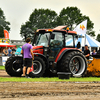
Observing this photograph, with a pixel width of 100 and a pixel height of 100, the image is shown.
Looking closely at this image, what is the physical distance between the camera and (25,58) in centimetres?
965

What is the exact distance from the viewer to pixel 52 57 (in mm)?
10703

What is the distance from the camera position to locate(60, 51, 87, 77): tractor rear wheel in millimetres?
10211

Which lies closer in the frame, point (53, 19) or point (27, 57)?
point (27, 57)

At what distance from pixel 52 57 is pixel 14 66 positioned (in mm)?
1727

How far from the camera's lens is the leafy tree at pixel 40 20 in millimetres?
63812

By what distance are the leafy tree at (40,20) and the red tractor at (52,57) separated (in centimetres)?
5204

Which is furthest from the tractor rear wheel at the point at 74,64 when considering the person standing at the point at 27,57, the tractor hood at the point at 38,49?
the person standing at the point at 27,57

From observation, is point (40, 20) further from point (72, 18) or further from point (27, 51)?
point (27, 51)

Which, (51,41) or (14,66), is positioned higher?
(51,41)

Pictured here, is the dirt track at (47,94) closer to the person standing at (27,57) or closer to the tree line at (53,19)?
the person standing at (27,57)

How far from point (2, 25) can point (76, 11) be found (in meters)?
23.0

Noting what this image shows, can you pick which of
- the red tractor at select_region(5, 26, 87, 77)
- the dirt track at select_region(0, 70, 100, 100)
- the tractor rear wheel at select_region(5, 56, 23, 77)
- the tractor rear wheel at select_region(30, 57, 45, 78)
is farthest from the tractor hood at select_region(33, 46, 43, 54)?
the dirt track at select_region(0, 70, 100, 100)

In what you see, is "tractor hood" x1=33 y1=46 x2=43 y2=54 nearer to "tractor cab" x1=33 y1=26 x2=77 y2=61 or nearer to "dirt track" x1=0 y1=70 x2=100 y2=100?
"tractor cab" x1=33 y1=26 x2=77 y2=61

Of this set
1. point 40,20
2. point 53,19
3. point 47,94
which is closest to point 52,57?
point 47,94
